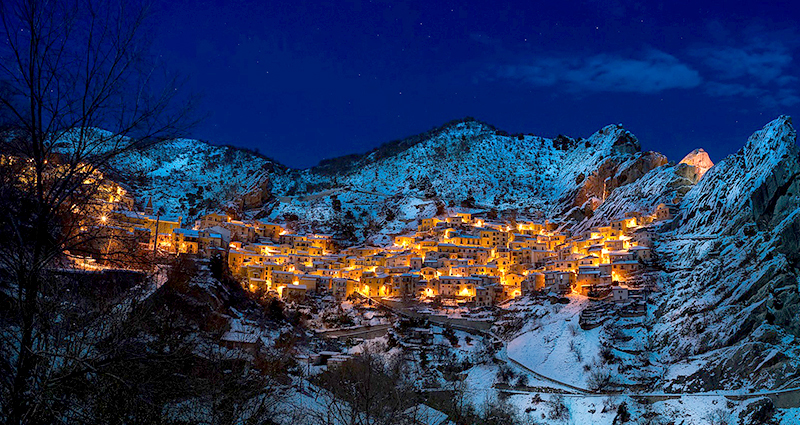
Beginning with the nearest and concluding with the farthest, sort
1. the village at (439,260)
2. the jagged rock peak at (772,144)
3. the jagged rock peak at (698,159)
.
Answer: the jagged rock peak at (772,144) < the village at (439,260) < the jagged rock peak at (698,159)

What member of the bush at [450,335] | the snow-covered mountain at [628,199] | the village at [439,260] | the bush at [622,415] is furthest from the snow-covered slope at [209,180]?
the bush at [622,415]

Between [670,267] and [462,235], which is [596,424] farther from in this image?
[462,235]

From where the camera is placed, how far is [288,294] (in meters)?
47.8

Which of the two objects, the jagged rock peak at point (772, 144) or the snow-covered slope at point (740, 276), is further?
the jagged rock peak at point (772, 144)

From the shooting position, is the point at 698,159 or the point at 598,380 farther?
the point at 698,159

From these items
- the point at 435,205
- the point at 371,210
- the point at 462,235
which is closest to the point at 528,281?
the point at 462,235

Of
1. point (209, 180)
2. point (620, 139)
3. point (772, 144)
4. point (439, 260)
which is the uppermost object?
point (620, 139)

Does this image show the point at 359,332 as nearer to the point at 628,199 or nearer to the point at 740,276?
the point at 740,276

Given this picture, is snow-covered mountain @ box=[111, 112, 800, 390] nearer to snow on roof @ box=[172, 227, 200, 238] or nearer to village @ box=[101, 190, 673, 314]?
village @ box=[101, 190, 673, 314]

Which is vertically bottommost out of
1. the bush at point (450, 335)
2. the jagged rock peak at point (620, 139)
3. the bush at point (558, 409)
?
the bush at point (558, 409)

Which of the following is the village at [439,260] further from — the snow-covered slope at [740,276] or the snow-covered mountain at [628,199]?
the snow-covered mountain at [628,199]

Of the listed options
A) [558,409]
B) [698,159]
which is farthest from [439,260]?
[698,159]

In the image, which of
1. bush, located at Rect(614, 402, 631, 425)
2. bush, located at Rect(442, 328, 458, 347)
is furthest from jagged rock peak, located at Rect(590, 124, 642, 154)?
bush, located at Rect(614, 402, 631, 425)

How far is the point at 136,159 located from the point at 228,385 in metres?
7.42
